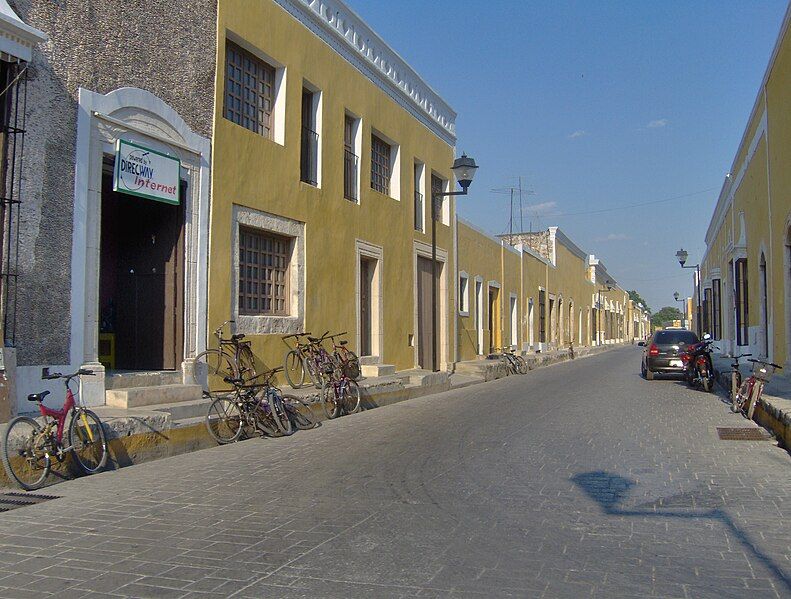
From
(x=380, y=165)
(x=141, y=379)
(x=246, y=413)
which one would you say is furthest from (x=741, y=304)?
(x=141, y=379)

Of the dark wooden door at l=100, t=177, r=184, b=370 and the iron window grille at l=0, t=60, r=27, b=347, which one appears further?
the dark wooden door at l=100, t=177, r=184, b=370

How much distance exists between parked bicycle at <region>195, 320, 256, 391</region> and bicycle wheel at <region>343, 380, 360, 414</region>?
1.71 metres

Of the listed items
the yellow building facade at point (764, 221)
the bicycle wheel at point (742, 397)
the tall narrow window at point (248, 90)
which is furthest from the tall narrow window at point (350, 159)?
the yellow building facade at point (764, 221)

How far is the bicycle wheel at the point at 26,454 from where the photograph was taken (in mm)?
6750

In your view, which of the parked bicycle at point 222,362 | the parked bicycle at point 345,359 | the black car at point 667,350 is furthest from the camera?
the black car at point 667,350

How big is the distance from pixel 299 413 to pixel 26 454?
4.77m

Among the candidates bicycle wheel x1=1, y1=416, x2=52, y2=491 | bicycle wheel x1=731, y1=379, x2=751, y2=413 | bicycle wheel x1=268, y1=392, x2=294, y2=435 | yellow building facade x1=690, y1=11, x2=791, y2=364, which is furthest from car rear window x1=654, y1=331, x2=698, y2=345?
bicycle wheel x1=1, y1=416, x2=52, y2=491

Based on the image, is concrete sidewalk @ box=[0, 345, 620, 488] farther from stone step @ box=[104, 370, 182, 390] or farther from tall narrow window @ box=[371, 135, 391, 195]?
tall narrow window @ box=[371, 135, 391, 195]

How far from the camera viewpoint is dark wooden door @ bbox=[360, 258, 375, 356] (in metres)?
17.5

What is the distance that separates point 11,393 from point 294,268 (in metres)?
6.84

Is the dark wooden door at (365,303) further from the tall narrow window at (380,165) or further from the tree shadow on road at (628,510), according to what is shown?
the tree shadow on road at (628,510)

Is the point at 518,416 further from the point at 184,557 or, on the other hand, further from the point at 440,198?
the point at 440,198

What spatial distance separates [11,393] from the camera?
25.6ft

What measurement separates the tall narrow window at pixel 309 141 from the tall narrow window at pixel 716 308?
2172 centimetres
